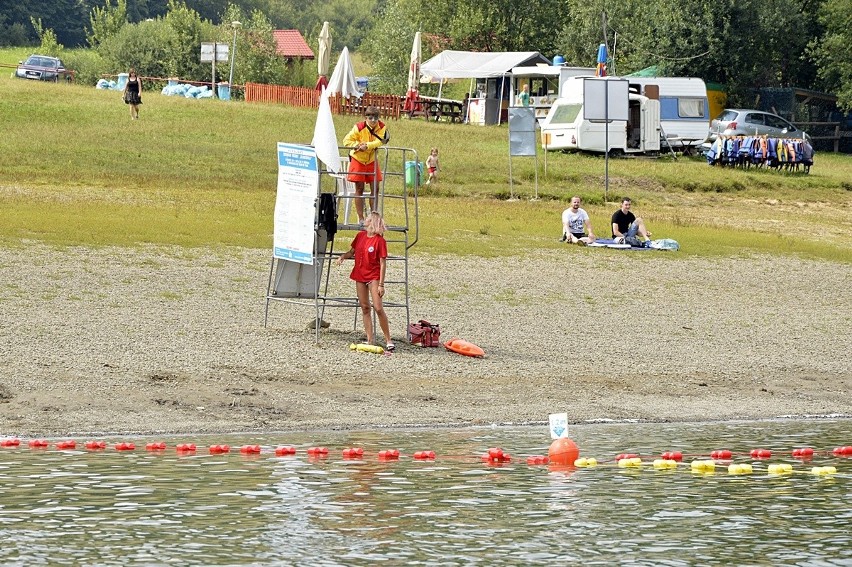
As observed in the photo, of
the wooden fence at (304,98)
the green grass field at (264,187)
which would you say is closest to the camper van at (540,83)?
the green grass field at (264,187)

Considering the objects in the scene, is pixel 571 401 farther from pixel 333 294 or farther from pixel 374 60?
pixel 374 60

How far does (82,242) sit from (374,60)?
2849 inches

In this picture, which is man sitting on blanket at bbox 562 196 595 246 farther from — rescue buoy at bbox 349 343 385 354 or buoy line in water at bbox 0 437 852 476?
buoy line in water at bbox 0 437 852 476

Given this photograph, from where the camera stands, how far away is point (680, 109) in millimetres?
53969

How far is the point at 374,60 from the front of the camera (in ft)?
313

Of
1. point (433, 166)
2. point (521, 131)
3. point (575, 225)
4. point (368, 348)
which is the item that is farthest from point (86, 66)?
point (368, 348)

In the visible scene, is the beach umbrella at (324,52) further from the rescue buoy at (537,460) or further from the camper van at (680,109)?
the rescue buoy at (537,460)

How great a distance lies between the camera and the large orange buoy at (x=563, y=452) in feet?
40.7

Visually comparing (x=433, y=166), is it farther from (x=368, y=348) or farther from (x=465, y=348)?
(x=368, y=348)

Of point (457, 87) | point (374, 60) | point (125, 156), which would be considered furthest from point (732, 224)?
point (374, 60)

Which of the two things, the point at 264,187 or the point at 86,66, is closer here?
the point at 264,187

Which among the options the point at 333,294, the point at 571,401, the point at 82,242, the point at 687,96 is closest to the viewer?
the point at 571,401

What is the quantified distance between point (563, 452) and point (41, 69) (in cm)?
6685

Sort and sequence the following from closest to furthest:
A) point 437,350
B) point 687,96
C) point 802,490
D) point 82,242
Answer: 1. point 802,490
2. point 437,350
3. point 82,242
4. point 687,96
